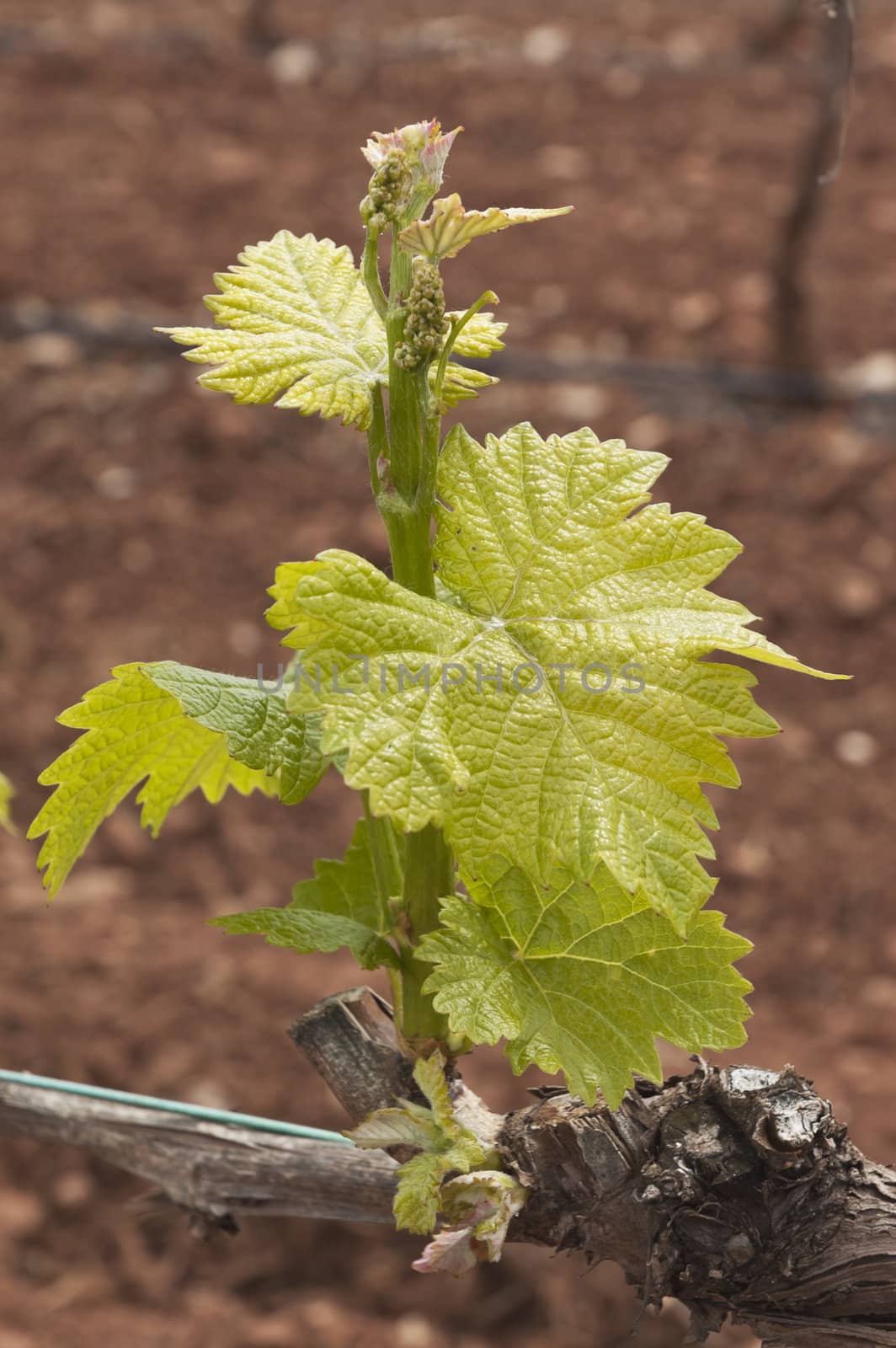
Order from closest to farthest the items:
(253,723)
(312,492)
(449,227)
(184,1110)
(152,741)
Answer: (449,227), (253,723), (152,741), (184,1110), (312,492)

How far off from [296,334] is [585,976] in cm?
51

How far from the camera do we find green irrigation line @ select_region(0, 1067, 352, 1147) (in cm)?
130

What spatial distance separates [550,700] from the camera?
0.91 m

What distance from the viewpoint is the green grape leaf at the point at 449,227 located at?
88 cm

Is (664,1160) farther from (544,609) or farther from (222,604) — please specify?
(222,604)

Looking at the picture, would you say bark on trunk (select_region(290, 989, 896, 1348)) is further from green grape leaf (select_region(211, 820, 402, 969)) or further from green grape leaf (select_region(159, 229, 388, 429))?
green grape leaf (select_region(159, 229, 388, 429))

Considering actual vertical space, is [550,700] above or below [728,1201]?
above

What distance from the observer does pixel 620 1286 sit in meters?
2.46

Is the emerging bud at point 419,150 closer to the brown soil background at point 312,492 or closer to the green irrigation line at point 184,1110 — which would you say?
the green irrigation line at point 184,1110

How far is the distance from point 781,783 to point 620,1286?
48.7 inches

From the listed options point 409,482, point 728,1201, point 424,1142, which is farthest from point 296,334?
point 728,1201

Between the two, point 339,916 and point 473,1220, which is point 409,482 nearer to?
point 339,916

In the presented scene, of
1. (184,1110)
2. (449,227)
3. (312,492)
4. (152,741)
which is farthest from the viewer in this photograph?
(312,492)

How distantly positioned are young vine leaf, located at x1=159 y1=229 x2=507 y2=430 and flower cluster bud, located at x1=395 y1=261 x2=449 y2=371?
70 mm
